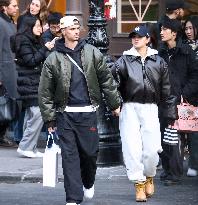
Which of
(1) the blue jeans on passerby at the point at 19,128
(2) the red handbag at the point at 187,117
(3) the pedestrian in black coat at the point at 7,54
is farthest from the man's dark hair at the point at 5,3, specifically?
(2) the red handbag at the point at 187,117

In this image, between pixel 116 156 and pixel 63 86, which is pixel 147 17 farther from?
pixel 63 86

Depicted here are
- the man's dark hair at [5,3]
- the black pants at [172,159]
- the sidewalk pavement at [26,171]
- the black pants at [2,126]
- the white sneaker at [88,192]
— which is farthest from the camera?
the man's dark hair at [5,3]

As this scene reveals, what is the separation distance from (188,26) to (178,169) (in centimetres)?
202

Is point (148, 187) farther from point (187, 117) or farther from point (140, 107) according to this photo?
point (187, 117)

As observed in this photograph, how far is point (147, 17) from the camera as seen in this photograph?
16406mm

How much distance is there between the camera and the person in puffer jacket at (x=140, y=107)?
1015cm

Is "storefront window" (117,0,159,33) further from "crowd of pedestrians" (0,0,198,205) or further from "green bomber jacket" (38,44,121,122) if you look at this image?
"green bomber jacket" (38,44,121,122)

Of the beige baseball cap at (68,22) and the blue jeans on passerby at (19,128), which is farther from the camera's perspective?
the blue jeans on passerby at (19,128)

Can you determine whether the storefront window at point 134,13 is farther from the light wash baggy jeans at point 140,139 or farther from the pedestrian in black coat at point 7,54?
the light wash baggy jeans at point 140,139

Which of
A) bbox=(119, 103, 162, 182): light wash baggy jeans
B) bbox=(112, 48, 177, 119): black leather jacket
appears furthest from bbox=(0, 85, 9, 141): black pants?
bbox=(119, 103, 162, 182): light wash baggy jeans

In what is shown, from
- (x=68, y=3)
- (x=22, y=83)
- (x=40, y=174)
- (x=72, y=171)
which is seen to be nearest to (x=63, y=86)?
(x=72, y=171)

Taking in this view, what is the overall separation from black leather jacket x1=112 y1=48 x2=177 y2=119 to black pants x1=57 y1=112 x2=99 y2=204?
663mm

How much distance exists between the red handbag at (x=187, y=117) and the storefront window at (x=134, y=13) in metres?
4.99

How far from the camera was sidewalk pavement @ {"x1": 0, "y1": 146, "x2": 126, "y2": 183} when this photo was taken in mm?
11820
